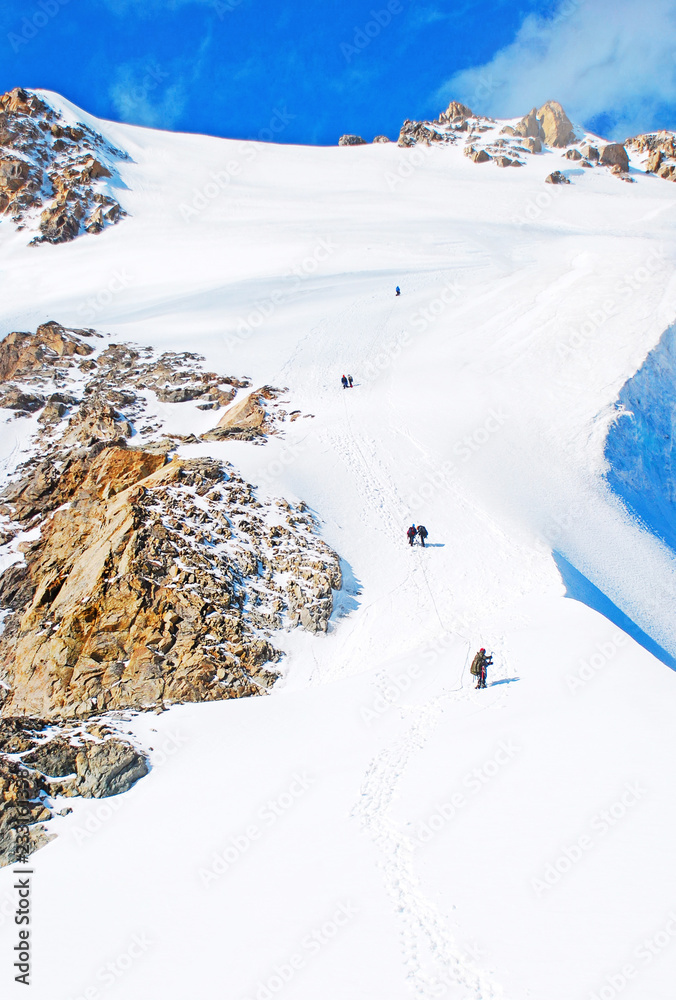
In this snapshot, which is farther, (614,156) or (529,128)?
(529,128)

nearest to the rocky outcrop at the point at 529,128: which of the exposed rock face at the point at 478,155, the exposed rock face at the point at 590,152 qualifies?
the exposed rock face at the point at 590,152

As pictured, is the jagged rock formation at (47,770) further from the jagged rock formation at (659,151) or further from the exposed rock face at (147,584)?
the jagged rock formation at (659,151)

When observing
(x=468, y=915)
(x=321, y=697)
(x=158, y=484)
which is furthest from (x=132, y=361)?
(x=468, y=915)

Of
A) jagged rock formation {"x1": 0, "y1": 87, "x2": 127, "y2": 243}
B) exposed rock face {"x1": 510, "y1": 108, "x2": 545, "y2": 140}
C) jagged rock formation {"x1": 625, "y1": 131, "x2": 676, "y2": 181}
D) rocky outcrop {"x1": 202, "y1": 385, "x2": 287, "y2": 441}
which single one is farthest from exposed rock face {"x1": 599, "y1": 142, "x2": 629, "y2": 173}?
rocky outcrop {"x1": 202, "y1": 385, "x2": 287, "y2": 441}

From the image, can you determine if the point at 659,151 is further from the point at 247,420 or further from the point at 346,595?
the point at 346,595

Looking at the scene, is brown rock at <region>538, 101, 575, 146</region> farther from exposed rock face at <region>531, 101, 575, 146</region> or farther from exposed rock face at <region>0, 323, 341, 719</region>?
exposed rock face at <region>0, 323, 341, 719</region>

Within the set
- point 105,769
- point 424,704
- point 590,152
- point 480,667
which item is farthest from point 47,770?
point 590,152
